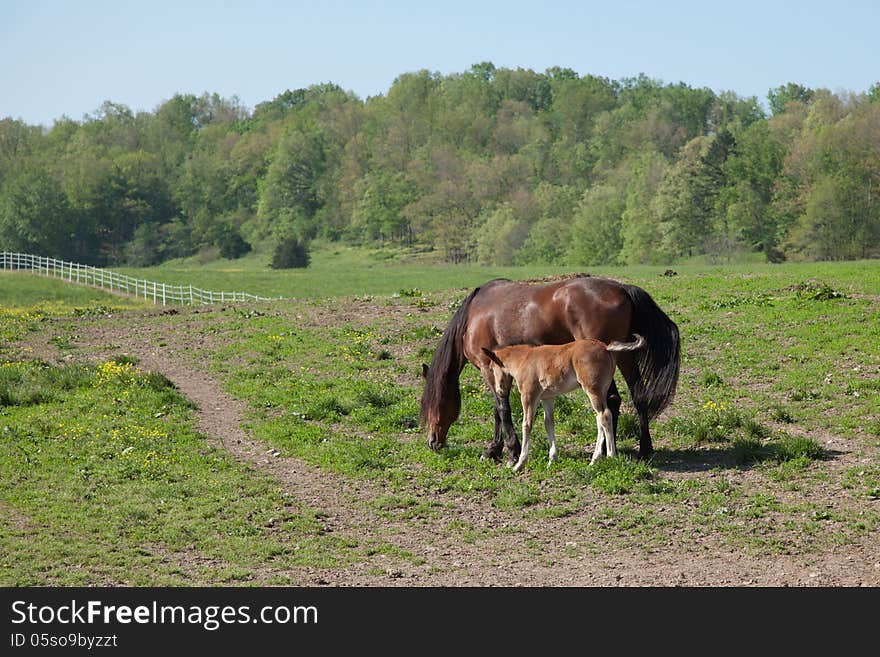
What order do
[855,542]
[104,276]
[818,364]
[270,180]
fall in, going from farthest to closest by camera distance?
[270,180] < [104,276] < [818,364] < [855,542]

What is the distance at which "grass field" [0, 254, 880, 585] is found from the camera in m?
11.5

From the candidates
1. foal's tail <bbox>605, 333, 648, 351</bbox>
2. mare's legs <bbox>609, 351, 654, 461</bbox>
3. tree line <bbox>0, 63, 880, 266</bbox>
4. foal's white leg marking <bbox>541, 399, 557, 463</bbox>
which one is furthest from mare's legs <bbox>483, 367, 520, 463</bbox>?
tree line <bbox>0, 63, 880, 266</bbox>

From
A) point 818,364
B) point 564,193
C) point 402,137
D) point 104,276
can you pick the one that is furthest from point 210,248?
point 818,364

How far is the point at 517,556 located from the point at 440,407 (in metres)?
4.34

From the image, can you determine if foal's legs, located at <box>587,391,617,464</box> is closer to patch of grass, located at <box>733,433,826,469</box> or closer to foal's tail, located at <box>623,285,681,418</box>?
foal's tail, located at <box>623,285,681,418</box>

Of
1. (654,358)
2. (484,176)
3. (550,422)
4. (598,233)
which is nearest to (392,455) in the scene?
(550,422)

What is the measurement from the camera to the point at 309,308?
3378 centimetres

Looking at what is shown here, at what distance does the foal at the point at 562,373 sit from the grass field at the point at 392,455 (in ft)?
1.52

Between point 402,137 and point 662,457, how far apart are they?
143 m

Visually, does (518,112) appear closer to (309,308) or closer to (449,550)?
(309,308)

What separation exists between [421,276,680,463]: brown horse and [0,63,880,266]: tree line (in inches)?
2755

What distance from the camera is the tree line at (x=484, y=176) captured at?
9081 centimetres

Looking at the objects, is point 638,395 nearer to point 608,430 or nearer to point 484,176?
point 608,430

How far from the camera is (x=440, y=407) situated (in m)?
15.2
